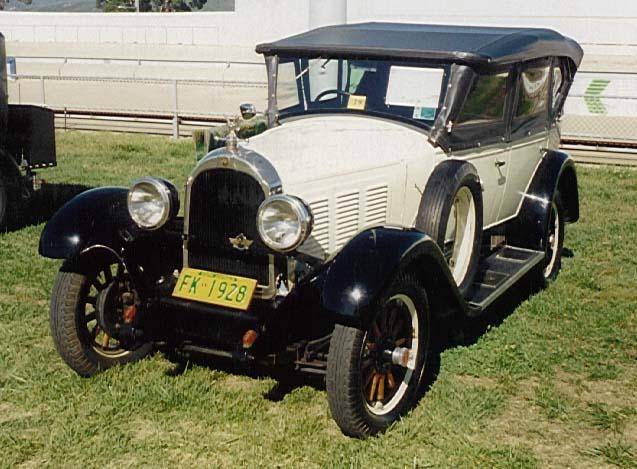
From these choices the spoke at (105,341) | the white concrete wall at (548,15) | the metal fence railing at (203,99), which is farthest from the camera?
the white concrete wall at (548,15)

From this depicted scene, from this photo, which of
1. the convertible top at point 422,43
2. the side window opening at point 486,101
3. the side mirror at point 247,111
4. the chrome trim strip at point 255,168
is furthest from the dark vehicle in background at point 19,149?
the side window opening at point 486,101

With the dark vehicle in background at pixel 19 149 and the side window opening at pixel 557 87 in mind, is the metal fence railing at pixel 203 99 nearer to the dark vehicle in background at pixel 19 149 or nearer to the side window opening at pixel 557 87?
the side window opening at pixel 557 87

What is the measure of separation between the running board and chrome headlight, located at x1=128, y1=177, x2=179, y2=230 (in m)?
1.88

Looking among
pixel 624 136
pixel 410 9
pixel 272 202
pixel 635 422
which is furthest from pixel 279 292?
pixel 410 9

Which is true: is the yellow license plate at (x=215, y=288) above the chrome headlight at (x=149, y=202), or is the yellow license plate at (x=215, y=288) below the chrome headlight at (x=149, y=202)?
below

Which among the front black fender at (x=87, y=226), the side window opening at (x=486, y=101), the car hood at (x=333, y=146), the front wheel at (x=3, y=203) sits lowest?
the front wheel at (x=3, y=203)

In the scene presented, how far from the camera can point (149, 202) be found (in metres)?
4.41

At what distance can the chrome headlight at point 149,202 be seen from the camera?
4.38 metres

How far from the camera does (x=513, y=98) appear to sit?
593 centimetres

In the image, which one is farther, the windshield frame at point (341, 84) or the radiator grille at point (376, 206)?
the windshield frame at point (341, 84)

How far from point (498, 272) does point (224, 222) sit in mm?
2285

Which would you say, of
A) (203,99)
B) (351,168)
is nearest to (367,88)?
(351,168)

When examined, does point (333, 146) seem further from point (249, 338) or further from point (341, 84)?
point (249, 338)

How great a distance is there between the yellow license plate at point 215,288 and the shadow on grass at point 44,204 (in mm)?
4692
